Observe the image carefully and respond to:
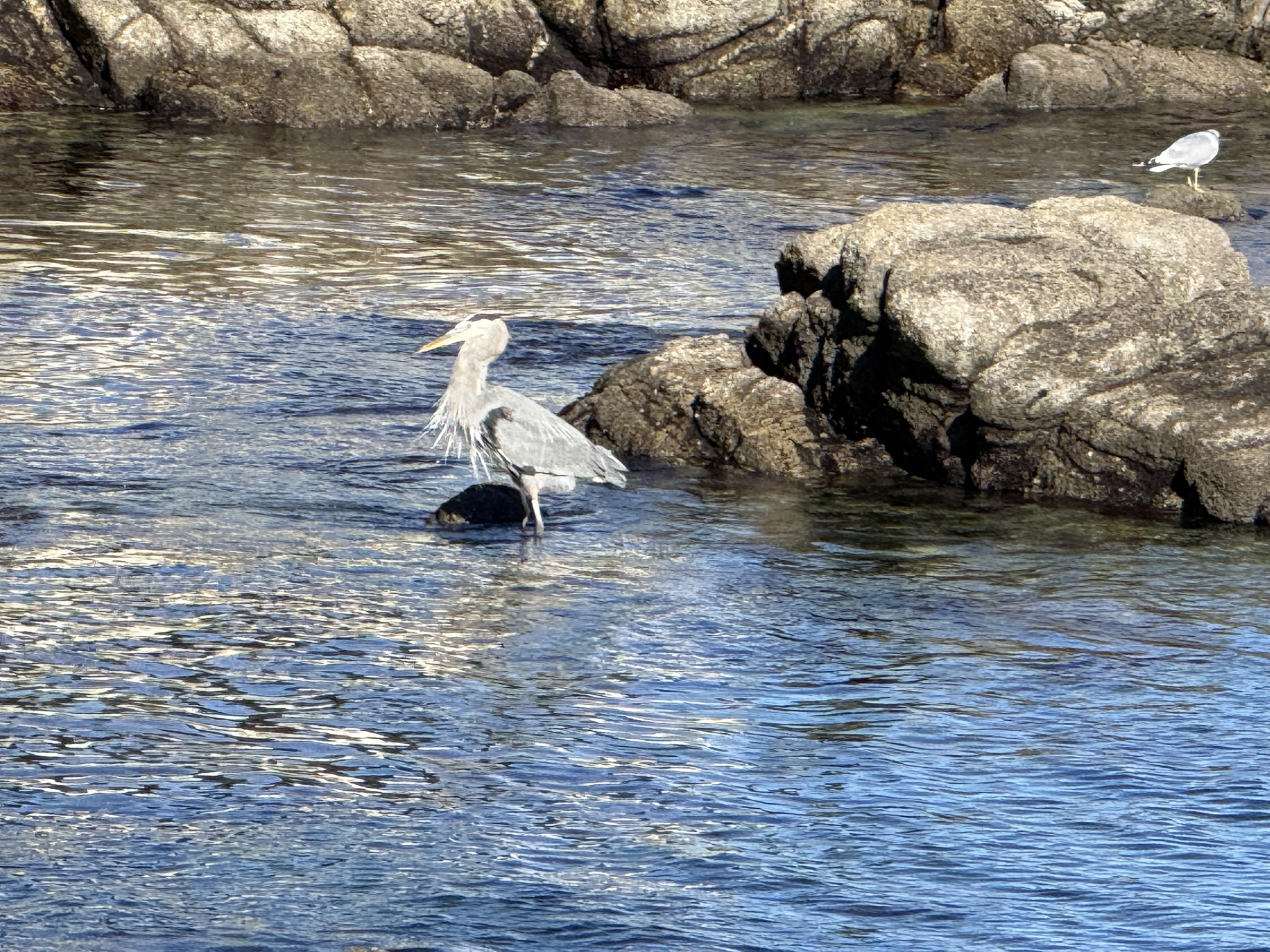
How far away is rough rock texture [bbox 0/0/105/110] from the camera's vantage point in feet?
69.0

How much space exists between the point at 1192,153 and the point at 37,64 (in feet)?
41.9

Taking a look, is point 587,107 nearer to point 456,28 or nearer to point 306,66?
point 456,28

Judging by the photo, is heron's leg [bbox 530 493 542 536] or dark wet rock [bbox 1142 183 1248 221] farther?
dark wet rock [bbox 1142 183 1248 221]

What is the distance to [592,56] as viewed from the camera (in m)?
23.2

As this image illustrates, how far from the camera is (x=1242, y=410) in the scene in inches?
334

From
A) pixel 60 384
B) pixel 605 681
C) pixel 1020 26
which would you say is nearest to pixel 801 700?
pixel 605 681

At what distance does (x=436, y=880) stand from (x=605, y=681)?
1.62m

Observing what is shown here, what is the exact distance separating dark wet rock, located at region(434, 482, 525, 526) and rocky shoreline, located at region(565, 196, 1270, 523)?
1.22 m

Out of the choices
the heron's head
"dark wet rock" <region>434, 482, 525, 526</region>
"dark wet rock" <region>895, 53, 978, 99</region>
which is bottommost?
"dark wet rock" <region>434, 482, 525, 526</region>

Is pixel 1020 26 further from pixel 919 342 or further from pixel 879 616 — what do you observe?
pixel 879 616

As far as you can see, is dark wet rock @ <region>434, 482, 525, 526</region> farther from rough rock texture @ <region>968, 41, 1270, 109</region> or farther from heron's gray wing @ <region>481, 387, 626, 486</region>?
rough rock texture @ <region>968, 41, 1270, 109</region>

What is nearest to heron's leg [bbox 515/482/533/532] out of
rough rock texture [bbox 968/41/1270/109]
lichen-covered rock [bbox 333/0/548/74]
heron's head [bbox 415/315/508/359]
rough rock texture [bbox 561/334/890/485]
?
heron's head [bbox 415/315/508/359]

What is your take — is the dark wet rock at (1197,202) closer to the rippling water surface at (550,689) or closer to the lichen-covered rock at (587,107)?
the rippling water surface at (550,689)

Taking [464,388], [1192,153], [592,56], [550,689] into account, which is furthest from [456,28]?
[550,689]
